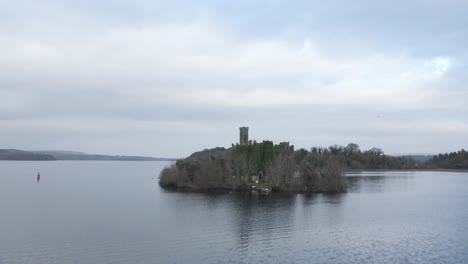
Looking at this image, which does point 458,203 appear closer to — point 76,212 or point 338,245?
point 338,245

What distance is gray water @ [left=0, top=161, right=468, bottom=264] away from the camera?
31.5m

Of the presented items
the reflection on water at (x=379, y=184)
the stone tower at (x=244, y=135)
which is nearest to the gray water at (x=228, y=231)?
the reflection on water at (x=379, y=184)

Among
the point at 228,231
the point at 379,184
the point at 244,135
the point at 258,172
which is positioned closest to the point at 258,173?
the point at 258,172

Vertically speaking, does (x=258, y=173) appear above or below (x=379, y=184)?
above

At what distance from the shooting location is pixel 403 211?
2267 inches

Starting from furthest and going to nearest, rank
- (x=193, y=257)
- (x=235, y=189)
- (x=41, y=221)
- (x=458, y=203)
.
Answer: (x=235, y=189) < (x=458, y=203) < (x=41, y=221) < (x=193, y=257)

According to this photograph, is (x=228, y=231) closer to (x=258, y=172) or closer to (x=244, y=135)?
(x=258, y=172)

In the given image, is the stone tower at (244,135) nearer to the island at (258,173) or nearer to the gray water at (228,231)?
the island at (258,173)

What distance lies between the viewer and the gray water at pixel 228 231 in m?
31.5

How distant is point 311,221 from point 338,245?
12735 mm

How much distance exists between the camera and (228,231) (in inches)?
1629

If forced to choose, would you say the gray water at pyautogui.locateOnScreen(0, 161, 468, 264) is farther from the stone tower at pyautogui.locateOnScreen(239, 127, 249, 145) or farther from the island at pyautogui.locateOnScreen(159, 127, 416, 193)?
the stone tower at pyautogui.locateOnScreen(239, 127, 249, 145)

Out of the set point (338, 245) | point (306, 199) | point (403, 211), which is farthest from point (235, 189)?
point (338, 245)

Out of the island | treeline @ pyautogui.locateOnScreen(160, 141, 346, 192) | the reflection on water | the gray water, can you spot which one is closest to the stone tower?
the island
